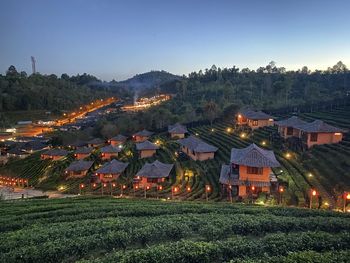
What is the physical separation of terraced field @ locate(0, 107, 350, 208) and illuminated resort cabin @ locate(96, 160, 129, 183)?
113 cm

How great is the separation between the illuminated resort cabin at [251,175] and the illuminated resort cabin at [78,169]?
26259 millimetres

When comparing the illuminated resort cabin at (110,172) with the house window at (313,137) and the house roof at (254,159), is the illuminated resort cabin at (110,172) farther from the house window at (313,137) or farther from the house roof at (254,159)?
the house window at (313,137)

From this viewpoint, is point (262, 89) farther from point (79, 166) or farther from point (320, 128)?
point (79, 166)

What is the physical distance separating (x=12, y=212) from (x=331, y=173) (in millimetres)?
27585

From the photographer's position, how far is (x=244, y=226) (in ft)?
49.7

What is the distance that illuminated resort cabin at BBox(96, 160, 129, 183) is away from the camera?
138ft

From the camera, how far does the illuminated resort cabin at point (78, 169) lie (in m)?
47.6

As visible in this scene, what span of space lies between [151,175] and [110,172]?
8285 mm

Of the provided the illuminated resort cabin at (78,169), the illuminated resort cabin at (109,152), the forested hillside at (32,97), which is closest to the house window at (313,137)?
the illuminated resort cabin at (109,152)

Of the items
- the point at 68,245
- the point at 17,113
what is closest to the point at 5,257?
the point at 68,245

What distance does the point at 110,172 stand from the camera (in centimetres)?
4184

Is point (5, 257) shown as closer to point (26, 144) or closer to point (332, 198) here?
point (332, 198)

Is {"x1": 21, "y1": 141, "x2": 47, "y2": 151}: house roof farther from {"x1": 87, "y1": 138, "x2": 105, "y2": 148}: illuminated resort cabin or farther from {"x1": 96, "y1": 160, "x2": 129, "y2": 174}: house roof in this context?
{"x1": 96, "y1": 160, "x2": 129, "y2": 174}: house roof

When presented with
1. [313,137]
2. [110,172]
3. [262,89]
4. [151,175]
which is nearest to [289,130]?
[313,137]
